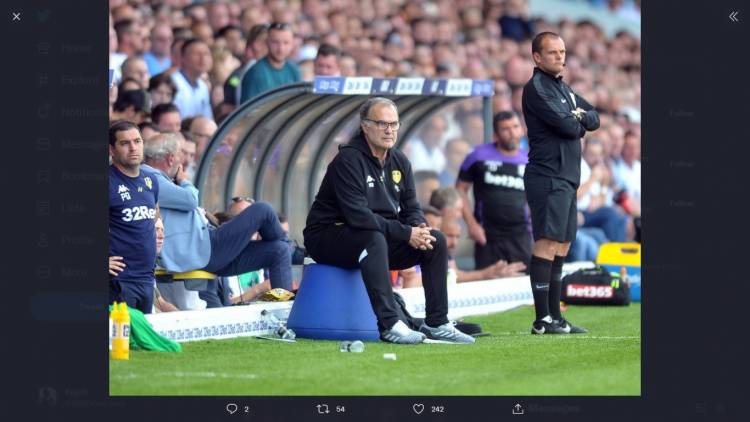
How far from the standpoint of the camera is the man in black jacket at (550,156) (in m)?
9.84

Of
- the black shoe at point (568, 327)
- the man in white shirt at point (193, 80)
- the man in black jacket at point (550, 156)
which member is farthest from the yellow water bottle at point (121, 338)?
the man in white shirt at point (193, 80)

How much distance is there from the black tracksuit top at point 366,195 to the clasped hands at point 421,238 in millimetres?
31

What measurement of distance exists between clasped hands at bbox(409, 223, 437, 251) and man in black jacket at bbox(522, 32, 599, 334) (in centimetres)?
100

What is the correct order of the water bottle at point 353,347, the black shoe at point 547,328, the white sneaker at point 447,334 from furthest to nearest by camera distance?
the black shoe at point 547,328 < the white sneaker at point 447,334 < the water bottle at point 353,347

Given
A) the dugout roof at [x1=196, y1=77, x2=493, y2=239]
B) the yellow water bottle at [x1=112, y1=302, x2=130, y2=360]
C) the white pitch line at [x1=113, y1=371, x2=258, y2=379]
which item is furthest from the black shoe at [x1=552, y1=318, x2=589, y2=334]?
the white pitch line at [x1=113, y1=371, x2=258, y2=379]

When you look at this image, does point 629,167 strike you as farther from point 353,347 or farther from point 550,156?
point 353,347

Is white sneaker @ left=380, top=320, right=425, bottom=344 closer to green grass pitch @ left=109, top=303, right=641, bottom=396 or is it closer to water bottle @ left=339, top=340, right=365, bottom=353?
green grass pitch @ left=109, top=303, right=641, bottom=396

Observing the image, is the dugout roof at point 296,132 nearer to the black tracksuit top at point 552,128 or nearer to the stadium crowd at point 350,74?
the stadium crowd at point 350,74

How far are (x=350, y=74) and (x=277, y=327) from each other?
5.97 m

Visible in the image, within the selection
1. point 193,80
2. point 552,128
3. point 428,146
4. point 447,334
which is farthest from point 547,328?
point 428,146

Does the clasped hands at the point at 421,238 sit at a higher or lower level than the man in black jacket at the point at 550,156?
lower

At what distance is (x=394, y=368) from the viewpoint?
7.73m
